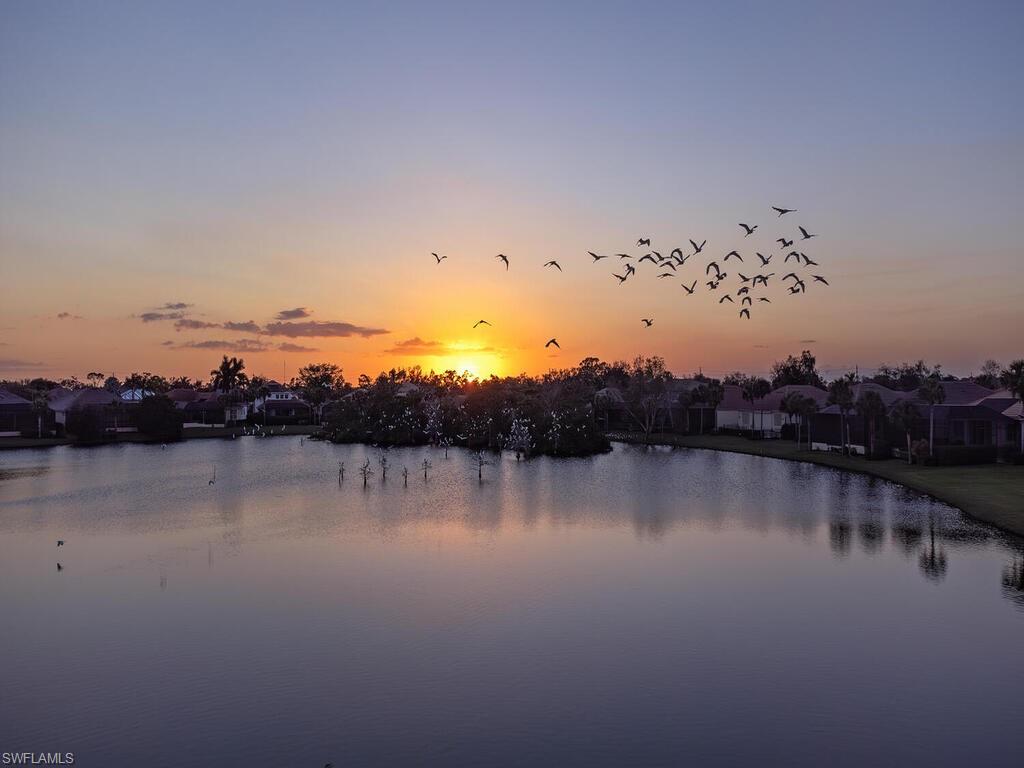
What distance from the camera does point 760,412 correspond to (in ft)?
362

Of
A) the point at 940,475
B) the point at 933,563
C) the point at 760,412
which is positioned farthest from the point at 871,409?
the point at 760,412

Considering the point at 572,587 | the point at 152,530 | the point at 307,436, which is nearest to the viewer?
the point at 572,587

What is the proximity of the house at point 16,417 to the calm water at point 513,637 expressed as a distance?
264 ft

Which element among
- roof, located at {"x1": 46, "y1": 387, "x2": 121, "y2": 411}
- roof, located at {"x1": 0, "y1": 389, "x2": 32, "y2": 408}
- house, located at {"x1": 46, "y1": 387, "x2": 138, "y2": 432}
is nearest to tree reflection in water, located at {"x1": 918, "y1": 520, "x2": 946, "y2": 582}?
house, located at {"x1": 46, "y1": 387, "x2": 138, "y2": 432}

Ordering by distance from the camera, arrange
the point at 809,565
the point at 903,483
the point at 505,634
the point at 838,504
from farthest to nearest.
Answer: the point at 903,483
the point at 838,504
the point at 809,565
the point at 505,634

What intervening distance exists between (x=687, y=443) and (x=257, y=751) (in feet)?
280

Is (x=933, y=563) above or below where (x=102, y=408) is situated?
below

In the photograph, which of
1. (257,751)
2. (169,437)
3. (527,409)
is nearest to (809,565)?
(257,751)

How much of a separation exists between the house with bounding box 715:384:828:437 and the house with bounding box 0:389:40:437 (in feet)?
328

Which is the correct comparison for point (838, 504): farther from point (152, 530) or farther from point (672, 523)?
point (152, 530)

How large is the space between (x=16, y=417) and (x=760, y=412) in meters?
107

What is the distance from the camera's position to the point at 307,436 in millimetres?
127750

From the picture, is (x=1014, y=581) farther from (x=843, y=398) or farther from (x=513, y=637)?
(x=843, y=398)

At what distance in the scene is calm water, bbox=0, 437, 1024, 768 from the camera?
17.0 m
